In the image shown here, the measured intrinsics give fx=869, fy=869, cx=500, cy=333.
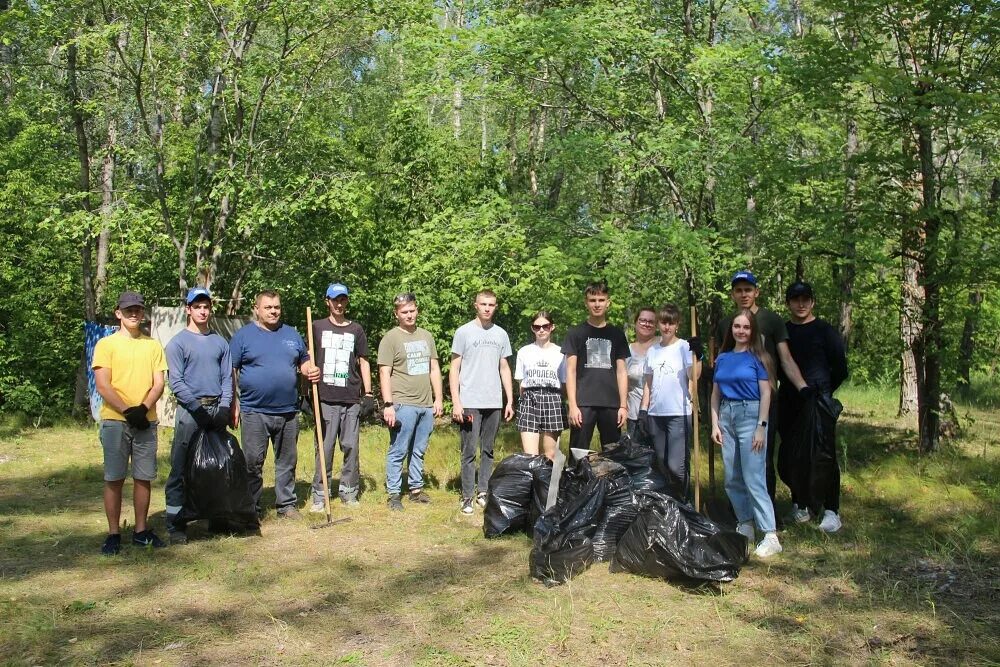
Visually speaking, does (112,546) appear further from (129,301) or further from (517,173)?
(517,173)

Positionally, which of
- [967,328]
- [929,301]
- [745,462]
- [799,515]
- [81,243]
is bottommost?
[799,515]

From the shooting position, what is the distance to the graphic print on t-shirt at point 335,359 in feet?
23.3

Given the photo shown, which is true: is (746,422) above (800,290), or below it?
below

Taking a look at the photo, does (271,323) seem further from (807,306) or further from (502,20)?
(502,20)

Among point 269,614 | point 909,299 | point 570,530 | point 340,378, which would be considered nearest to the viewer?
point 269,614

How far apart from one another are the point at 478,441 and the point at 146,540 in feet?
8.73

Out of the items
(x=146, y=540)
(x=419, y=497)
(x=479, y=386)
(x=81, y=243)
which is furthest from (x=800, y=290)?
(x=81, y=243)

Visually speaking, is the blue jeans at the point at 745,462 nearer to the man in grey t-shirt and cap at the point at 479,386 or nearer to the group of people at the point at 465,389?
the group of people at the point at 465,389

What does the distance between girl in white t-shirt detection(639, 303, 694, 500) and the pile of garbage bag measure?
30 cm

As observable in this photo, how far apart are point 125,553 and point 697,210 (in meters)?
8.28

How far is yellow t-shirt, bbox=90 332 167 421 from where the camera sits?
5680mm

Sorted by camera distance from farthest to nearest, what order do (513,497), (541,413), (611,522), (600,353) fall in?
(541,413) → (600,353) → (513,497) → (611,522)

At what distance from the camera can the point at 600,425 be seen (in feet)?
22.3

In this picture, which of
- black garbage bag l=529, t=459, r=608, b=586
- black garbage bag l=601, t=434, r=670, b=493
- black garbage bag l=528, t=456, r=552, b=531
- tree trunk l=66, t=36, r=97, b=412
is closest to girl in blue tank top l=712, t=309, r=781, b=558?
black garbage bag l=601, t=434, r=670, b=493
